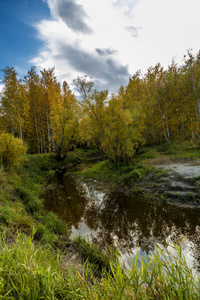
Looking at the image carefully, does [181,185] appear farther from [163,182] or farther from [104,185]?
[104,185]

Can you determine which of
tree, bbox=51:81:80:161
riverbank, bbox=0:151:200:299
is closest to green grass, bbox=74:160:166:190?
riverbank, bbox=0:151:200:299

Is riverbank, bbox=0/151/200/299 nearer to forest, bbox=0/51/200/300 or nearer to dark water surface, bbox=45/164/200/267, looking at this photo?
forest, bbox=0/51/200/300

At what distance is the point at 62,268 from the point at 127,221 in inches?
147

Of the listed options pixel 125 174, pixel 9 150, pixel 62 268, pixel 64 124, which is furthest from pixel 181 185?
pixel 64 124

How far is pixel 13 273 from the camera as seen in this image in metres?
2.04

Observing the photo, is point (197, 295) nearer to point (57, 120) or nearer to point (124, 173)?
point (124, 173)

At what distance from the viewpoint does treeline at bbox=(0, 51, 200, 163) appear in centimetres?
1417

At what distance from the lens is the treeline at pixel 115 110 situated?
14.2 metres

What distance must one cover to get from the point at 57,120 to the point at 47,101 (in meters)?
5.76

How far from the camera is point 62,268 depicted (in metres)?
3.43

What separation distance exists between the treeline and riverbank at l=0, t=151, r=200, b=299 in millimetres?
8584

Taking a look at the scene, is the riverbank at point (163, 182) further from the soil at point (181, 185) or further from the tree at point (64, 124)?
the tree at point (64, 124)

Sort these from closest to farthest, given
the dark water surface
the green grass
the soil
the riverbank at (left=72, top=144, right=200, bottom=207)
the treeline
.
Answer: the dark water surface < the soil < the riverbank at (left=72, top=144, right=200, bottom=207) < the green grass < the treeline

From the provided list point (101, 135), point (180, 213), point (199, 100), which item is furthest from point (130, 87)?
point (180, 213)
